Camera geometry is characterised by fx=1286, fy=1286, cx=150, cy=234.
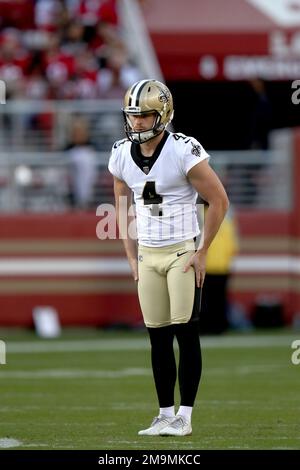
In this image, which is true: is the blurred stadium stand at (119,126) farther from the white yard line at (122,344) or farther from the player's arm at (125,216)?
the player's arm at (125,216)

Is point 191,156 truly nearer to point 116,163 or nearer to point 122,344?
point 116,163

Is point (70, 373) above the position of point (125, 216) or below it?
below

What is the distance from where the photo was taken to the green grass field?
7.32 metres

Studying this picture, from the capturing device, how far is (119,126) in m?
17.1

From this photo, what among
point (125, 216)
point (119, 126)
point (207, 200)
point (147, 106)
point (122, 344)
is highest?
point (147, 106)

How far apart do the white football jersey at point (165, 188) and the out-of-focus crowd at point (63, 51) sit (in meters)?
10.1

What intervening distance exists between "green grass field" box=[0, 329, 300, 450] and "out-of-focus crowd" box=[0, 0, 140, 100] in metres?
3.86

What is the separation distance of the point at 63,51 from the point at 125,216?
10.9 meters

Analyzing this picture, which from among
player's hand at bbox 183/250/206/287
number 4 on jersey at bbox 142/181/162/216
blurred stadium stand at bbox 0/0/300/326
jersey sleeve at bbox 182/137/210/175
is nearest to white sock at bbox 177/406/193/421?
player's hand at bbox 183/250/206/287

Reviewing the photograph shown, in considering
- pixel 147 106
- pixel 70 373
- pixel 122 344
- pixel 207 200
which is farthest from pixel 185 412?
pixel 122 344

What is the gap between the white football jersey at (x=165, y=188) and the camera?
24.3 feet

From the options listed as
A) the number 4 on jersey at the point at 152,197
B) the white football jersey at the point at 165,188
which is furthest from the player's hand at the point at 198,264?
the number 4 on jersey at the point at 152,197

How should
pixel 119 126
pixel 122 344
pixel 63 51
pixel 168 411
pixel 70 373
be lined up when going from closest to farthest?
pixel 168 411 < pixel 70 373 < pixel 122 344 < pixel 119 126 < pixel 63 51
